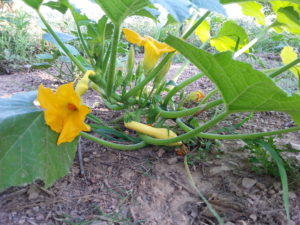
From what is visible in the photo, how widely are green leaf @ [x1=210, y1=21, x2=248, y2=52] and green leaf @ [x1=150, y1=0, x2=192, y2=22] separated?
0.56 metres

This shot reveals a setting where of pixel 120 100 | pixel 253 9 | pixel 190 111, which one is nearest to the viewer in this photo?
pixel 190 111

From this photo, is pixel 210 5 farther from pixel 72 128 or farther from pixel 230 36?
pixel 230 36

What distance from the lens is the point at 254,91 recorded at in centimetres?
72

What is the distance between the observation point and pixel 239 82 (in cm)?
71

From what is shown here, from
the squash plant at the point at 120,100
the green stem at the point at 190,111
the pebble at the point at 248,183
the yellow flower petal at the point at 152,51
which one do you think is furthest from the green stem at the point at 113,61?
the pebble at the point at 248,183

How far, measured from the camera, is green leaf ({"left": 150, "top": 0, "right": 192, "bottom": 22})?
0.67 metres

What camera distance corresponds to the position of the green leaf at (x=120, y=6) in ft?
2.50

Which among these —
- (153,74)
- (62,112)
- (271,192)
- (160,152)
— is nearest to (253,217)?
(271,192)

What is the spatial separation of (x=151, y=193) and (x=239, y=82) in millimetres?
495

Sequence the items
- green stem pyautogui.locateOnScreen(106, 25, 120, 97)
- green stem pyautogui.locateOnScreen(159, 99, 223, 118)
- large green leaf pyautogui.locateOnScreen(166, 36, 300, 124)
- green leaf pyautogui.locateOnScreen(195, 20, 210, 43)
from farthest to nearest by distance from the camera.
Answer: green leaf pyautogui.locateOnScreen(195, 20, 210, 43) → green stem pyautogui.locateOnScreen(159, 99, 223, 118) → green stem pyautogui.locateOnScreen(106, 25, 120, 97) → large green leaf pyautogui.locateOnScreen(166, 36, 300, 124)

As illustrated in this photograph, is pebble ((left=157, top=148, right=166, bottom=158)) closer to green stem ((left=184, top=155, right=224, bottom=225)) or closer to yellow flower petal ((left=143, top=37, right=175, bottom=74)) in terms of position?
green stem ((left=184, top=155, right=224, bottom=225))

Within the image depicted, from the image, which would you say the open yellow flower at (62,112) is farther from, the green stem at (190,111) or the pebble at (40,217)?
the green stem at (190,111)

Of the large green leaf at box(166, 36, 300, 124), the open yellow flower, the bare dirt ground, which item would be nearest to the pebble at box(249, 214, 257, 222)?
the bare dirt ground

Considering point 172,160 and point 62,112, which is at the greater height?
point 62,112
